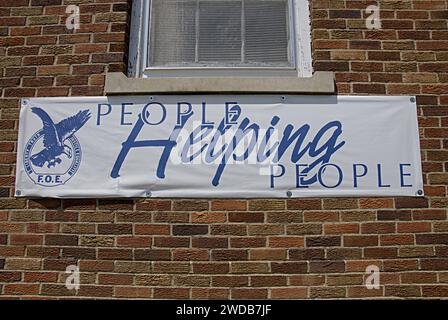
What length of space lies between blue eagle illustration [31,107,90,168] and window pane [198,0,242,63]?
3.33ft

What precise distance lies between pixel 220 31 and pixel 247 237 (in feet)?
5.34

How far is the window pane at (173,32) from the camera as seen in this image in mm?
4074

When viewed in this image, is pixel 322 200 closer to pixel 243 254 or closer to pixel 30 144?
pixel 243 254

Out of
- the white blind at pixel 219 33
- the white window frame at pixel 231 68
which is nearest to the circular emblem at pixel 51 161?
the white window frame at pixel 231 68

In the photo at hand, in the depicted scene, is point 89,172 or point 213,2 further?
point 213,2

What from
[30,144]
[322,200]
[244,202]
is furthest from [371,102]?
[30,144]

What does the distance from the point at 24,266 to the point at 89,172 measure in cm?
73

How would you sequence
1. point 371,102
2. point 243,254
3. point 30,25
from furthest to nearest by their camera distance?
point 30,25 → point 371,102 → point 243,254

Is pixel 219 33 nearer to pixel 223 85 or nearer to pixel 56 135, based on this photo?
pixel 223 85

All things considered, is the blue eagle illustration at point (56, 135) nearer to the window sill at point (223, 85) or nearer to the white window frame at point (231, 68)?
the window sill at point (223, 85)

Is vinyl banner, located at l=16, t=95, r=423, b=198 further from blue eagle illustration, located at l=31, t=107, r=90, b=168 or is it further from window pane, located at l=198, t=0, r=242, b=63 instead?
window pane, located at l=198, t=0, r=242, b=63

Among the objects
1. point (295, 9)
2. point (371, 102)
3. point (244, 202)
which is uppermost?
point (295, 9)

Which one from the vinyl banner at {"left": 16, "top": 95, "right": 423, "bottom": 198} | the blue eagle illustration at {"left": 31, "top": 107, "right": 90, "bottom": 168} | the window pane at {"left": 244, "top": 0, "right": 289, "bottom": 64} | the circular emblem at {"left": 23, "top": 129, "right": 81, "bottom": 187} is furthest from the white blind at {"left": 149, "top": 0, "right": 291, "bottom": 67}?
the circular emblem at {"left": 23, "top": 129, "right": 81, "bottom": 187}

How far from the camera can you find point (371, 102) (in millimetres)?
3717
